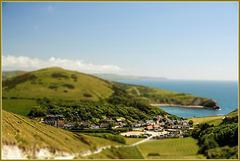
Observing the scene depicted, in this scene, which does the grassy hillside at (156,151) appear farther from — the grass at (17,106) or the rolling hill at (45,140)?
the grass at (17,106)

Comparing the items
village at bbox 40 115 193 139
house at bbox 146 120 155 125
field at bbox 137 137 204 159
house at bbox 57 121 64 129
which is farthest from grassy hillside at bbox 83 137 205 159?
house at bbox 57 121 64 129

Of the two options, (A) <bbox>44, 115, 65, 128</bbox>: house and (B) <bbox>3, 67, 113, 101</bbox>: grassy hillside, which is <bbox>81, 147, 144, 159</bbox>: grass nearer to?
(A) <bbox>44, 115, 65, 128</bbox>: house

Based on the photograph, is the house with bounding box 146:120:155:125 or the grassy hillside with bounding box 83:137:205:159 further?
the house with bounding box 146:120:155:125

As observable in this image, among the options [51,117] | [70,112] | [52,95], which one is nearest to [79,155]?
[51,117]

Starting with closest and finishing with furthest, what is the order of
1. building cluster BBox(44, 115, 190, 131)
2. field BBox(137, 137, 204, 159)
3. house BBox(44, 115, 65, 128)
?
1. field BBox(137, 137, 204, 159)
2. building cluster BBox(44, 115, 190, 131)
3. house BBox(44, 115, 65, 128)

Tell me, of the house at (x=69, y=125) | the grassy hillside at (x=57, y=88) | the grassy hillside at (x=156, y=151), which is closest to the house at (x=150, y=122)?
the grassy hillside at (x=156, y=151)

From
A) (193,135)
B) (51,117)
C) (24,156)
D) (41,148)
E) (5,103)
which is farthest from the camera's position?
(5,103)

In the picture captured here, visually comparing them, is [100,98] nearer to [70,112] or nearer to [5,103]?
[70,112]
